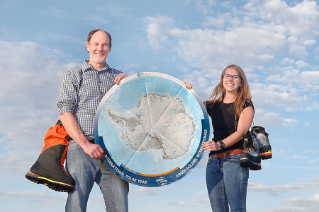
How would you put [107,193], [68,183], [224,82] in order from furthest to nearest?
[224,82]
[107,193]
[68,183]

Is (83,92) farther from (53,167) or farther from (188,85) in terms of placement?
(188,85)

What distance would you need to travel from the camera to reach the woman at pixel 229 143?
14.0ft

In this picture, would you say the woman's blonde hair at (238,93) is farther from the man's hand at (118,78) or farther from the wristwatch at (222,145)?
the man's hand at (118,78)

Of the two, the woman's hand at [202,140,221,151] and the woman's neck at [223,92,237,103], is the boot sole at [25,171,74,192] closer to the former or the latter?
the woman's hand at [202,140,221,151]

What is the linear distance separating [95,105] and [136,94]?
60cm

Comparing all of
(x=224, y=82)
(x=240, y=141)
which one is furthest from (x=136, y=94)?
(x=240, y=141)

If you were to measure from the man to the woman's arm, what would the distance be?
1316 millimetres

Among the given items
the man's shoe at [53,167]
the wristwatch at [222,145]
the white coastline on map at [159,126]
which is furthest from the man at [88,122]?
the wristwatch at [222,145]

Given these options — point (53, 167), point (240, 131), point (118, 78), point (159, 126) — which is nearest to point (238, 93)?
point (240, 131)

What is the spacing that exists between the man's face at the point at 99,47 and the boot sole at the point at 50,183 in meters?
1.76

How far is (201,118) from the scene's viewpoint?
4.57 m

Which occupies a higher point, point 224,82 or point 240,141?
point 224,82

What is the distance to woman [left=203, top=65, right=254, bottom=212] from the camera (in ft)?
14.0

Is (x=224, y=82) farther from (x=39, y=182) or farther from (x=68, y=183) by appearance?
(x=39, y=182)
